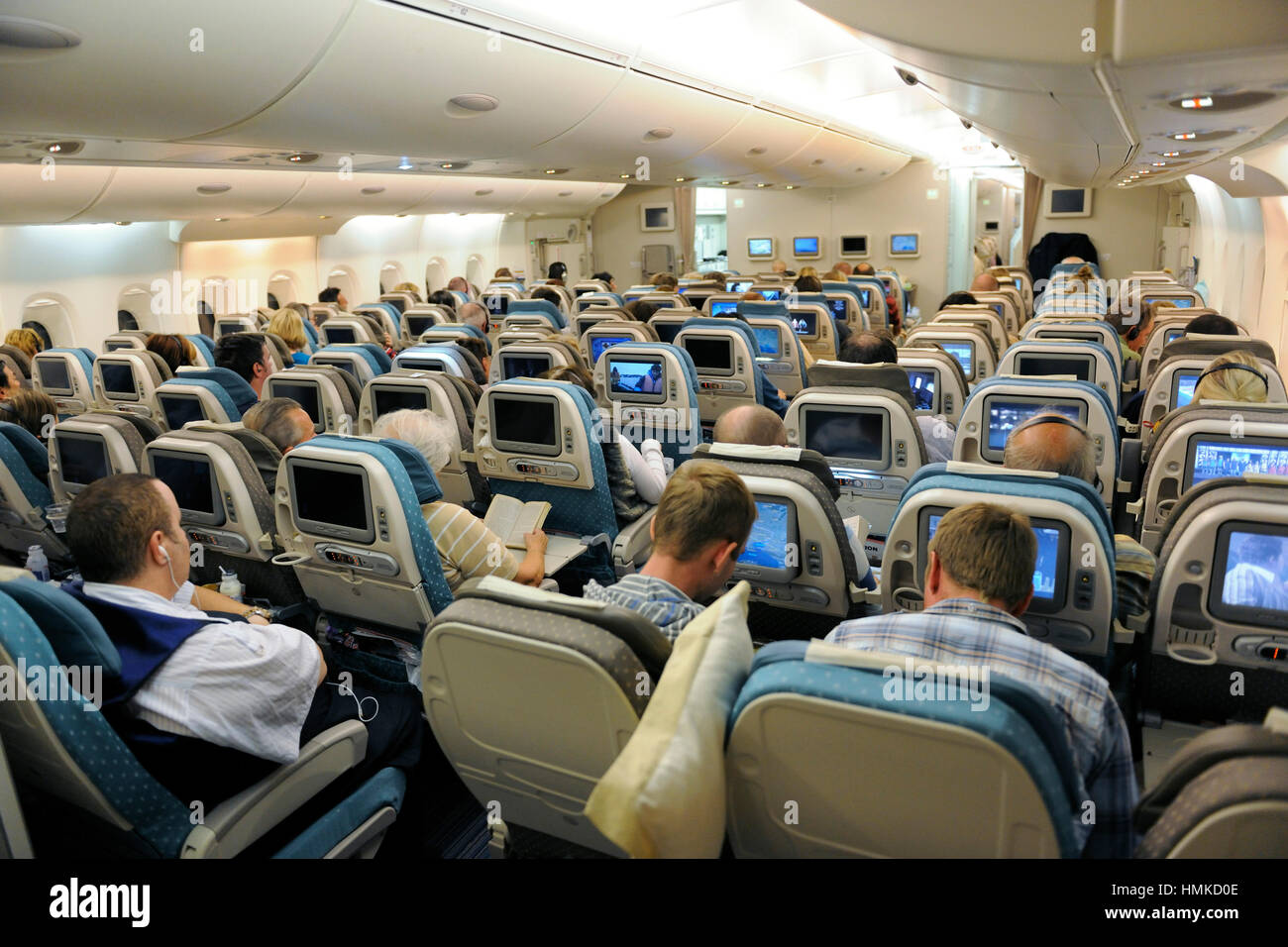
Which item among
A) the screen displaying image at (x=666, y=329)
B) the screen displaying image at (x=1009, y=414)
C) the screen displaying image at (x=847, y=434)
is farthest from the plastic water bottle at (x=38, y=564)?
the screen displaying image at (x=666, y=329)

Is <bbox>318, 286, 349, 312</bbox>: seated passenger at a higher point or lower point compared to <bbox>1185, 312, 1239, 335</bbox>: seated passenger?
higher

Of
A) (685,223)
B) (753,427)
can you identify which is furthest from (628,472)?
(685,223)

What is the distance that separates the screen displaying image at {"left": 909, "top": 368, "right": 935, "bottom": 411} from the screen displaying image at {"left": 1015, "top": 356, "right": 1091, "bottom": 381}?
1.84 feet

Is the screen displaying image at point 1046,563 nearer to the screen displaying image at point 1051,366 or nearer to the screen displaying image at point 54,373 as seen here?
the screen displaying image at point 1051,366

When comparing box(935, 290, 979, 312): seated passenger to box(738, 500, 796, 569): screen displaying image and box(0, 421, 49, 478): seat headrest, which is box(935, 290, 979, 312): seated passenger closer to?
box(738, 500, 796, 569): screen displaying image

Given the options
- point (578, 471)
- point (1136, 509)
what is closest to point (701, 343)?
point (578, 471)

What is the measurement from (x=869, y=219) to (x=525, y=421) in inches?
611

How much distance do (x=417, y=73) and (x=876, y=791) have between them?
4446mm

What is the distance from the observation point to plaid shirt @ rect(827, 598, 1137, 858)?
5.69 feet

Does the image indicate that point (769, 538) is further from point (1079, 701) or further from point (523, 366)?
point (523, 366)

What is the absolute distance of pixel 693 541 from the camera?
2.34m

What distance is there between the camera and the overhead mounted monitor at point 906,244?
58.8ft

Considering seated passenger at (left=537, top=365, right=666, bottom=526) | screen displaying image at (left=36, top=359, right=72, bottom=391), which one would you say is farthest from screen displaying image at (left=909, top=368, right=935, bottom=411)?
screen displaying image at (left=36, top=359, right=72, bottom=391)
